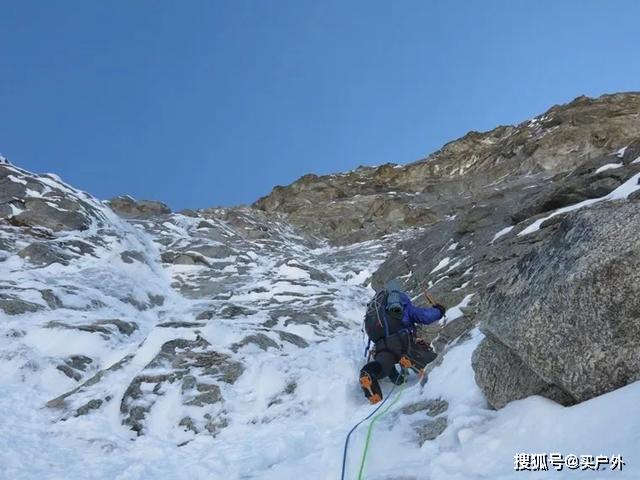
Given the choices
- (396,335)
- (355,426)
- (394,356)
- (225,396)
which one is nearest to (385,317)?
(396,335)

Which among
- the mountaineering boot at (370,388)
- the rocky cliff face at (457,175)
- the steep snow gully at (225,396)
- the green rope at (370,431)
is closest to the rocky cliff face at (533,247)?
the rocky cliff face at (457,175)

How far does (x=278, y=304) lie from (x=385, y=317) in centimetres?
1026

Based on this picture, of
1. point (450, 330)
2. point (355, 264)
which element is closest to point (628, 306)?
point (450, 330)

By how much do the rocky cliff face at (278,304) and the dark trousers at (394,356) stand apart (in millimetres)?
682

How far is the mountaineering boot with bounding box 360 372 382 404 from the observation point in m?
8.39

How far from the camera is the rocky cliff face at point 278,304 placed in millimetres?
5070

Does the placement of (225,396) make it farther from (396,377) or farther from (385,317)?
(385,317)

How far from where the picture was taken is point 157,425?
9.19 metres

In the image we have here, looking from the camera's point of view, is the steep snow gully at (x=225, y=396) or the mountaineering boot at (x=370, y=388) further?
the mountaineering boot at (x=370, y=388)

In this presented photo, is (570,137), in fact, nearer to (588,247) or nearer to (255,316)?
(255,316)

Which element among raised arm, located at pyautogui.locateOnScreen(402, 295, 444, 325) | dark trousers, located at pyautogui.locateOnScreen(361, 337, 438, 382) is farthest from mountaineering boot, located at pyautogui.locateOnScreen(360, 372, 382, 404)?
raised arm, located at pyautogui.locateOnScreen(402, 295, 444, 325)

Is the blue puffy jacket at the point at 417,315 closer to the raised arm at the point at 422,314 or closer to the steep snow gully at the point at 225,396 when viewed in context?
the raised arm at the point at 422,314

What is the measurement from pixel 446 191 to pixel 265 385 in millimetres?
44600

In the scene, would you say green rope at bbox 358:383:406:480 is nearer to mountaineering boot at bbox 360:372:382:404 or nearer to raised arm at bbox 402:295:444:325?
mountaineering boot at bbox 360:372:382:404
